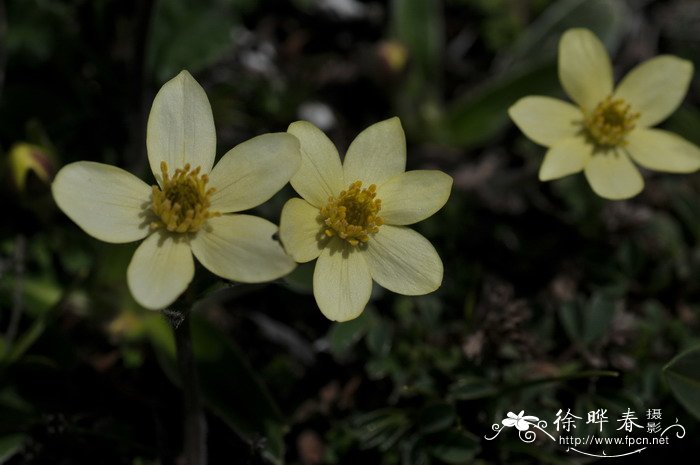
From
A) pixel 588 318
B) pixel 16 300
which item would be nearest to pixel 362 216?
pixel 588 318

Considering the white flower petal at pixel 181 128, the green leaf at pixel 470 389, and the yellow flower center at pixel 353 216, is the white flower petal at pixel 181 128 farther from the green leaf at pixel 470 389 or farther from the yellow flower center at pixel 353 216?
the green leaf at pixel 470 389

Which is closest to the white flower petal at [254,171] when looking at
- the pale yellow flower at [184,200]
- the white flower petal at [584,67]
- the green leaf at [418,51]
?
the pale yellow flower at [184,200]

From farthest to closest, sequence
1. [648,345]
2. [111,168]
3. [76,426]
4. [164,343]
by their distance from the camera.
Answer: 1. [648,345]
2. [164,343]
3. [76,426]
4. [111,168]

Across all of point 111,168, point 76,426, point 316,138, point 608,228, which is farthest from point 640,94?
point 76,426

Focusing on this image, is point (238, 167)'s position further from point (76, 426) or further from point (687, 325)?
point (687, 325)

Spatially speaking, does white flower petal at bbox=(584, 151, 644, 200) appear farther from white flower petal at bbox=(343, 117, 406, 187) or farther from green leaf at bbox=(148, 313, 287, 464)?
green leaf at bbox=(148, 313, 287, 464)

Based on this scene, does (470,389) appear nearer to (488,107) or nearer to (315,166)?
(315,166)
